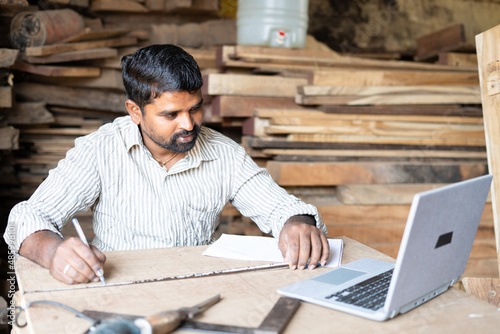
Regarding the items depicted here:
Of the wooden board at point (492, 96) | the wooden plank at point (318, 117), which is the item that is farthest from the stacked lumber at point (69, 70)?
the wooden board at point (492, 96)

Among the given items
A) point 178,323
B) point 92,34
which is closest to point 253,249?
point 178,323

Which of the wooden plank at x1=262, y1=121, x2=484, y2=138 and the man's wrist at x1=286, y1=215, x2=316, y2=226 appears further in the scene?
the wooden plank at x1=262, y1=121, x2=484, y2=138

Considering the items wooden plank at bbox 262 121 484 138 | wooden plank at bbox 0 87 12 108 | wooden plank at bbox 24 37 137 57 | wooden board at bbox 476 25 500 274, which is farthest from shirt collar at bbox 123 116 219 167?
wooden plank at bbox 24 37 137 57

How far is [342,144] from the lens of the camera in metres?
3.67

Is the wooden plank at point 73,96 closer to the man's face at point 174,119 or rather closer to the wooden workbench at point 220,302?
the man's face at point 174,119

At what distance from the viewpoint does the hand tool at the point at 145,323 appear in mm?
1211

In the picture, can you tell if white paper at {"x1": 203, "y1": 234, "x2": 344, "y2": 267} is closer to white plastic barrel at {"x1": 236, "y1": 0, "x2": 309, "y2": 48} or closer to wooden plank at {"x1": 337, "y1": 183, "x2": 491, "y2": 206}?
wooden plank at {"x1": 337, "y1": 183, "x2": 491, "y2": 206}

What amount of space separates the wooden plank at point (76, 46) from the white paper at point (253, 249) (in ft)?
8.44

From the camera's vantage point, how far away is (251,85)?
3.75m

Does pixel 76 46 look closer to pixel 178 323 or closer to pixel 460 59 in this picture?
pixel 460 59

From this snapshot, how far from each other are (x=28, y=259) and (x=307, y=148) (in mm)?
2153

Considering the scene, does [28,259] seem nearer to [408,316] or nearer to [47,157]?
[408,316]

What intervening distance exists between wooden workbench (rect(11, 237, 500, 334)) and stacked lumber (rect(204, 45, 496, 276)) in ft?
5.73

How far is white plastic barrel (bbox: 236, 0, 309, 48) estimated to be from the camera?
4.01m
